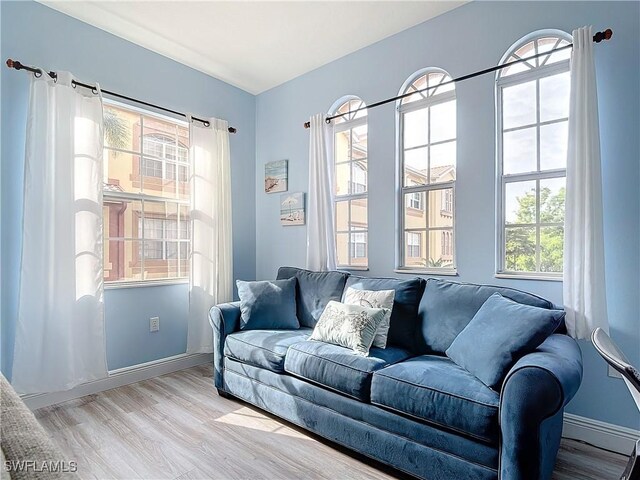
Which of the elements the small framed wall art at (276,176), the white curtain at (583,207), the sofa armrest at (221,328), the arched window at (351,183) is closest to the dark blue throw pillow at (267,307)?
the sofa armrest at (221,328)

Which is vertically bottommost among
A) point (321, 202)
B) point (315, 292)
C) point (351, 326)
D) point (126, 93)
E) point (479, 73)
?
point (351, 326)

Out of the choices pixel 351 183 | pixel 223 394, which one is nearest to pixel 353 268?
pixel 351 183

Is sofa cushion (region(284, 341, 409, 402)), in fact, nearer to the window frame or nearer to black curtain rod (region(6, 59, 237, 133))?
the window frame

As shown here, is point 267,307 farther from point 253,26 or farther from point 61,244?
point 253,26

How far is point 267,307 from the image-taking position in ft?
9.78

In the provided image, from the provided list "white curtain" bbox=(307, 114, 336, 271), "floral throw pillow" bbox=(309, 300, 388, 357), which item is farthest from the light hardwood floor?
"white curtain" bbox=(307, 114, 336, 271)

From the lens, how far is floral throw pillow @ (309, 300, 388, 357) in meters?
2.29

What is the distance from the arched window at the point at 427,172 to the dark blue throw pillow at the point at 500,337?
2.71 feet

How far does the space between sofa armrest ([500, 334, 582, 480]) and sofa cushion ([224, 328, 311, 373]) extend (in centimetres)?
135

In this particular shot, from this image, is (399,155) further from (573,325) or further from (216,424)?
(216,424)

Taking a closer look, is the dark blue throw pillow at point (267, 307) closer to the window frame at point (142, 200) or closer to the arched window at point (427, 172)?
the window frame at point (142, 200)

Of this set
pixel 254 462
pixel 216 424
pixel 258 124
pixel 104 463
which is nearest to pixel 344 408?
pixel 254 462

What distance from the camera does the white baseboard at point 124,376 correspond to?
2.66 m

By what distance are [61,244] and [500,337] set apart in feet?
9.47
